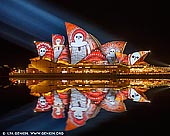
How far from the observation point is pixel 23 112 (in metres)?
2.15

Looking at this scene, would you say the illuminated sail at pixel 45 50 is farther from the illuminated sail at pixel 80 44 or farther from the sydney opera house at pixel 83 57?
the illuminated sail at pixel 80 44

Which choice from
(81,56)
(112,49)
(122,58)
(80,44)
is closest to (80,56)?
(81,56)

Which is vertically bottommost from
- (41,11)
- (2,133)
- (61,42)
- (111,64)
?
(2,133)

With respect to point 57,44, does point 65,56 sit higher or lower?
lower

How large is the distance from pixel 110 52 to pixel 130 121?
4480 mm

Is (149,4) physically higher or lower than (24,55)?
higher

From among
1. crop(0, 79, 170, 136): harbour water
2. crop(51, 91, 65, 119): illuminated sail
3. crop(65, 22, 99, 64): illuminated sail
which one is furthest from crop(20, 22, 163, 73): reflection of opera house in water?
crop(51, 91, 65, 119): illuminated sail

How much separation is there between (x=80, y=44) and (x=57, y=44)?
477mm

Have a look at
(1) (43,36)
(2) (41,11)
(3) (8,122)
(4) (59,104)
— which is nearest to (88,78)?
(1) (43,36)

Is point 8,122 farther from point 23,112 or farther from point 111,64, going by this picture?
point 111,64

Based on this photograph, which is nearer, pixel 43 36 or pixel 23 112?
pixel 23 112

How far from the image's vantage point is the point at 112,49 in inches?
237

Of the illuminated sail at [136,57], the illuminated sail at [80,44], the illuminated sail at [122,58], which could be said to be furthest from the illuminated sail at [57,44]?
the illuminated sail at [136,57]

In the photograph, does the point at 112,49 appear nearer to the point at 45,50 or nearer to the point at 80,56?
the point at 80,56
